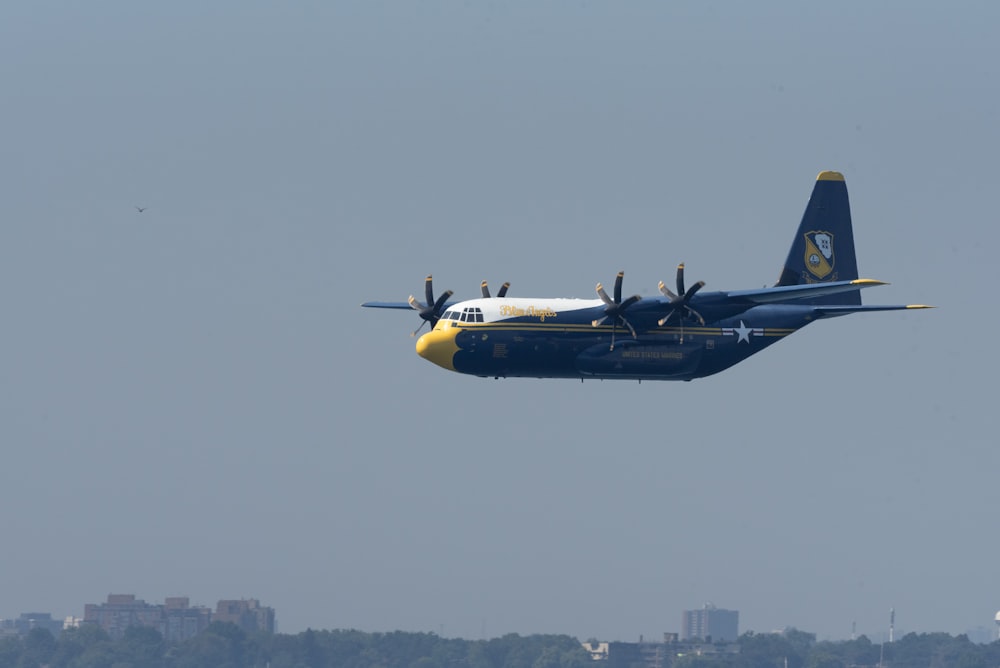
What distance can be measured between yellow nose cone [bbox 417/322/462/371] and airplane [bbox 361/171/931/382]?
50 millimetres

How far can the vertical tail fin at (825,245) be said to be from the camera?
100m

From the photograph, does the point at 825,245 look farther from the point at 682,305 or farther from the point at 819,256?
the point at 682,305

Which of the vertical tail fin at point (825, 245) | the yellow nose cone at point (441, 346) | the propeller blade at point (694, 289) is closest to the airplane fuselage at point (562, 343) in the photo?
the yellow nose cone at point (441, 346)

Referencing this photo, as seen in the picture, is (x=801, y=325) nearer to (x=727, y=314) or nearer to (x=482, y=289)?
(x=727, y=314)

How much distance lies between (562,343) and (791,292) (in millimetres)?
12058

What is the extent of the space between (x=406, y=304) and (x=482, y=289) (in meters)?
7.10

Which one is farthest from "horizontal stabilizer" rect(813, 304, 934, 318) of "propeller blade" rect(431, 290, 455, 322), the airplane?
"propeller blade" rect(431, 290, 455, 322)

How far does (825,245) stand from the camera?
101062 millimetres

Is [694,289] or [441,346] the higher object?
[694,289]

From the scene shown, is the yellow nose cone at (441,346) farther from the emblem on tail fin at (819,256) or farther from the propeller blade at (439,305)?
the emblem on tail fin at (819,256)

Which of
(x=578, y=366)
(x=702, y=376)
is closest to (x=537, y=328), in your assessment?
(x=578, y=366)

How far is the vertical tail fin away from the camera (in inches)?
3954

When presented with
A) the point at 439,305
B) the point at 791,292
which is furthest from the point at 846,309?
the point at 439,305

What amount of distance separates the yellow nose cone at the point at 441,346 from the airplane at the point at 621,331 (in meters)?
0.05
